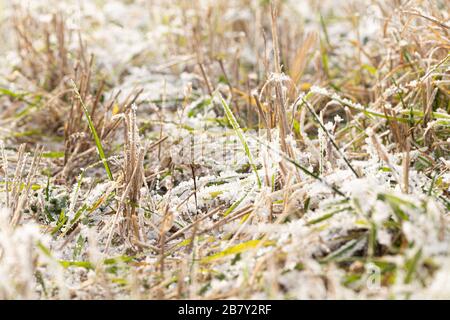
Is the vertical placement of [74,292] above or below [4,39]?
below

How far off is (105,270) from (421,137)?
0.93 m

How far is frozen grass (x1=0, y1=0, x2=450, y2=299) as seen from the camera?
1.04m

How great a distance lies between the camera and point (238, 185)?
141cm

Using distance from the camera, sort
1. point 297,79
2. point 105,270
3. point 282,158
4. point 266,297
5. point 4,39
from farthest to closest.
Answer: point 4,39 → point 297,79 → point 282,158 → point 105,270 → point 266,297

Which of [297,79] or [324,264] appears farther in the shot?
[297,79]

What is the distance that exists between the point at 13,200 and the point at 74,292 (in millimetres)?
313

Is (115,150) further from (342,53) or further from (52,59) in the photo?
(342,53)

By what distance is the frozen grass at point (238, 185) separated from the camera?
104cm

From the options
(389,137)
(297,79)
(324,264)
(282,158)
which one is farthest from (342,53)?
(324,264)

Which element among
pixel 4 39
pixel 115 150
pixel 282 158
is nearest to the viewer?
pixel 282 158

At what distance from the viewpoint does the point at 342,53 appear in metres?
2.54

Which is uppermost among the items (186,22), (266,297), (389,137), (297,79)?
(186,22)

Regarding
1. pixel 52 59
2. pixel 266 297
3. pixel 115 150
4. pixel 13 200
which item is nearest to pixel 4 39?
pixel 52 59

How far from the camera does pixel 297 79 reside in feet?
6.55
